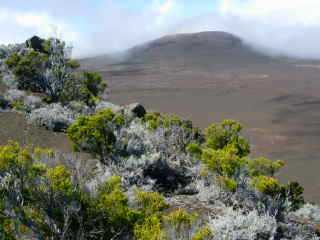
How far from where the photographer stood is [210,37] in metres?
122

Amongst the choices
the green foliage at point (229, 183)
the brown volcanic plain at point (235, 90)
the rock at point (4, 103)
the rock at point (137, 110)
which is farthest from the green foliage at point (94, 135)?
the brown volcanic plain at point (235, 90)

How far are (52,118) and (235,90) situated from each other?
152ft

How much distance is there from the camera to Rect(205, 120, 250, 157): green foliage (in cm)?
1322

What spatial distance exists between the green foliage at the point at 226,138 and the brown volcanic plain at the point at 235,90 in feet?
23.4

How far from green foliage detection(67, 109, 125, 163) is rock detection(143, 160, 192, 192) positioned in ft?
3.44

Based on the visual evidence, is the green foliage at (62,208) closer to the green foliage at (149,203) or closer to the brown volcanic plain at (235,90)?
the green foliage at (149,203)

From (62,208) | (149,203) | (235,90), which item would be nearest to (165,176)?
(149,203)

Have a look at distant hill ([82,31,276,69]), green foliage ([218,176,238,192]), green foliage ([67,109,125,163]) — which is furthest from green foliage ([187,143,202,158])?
distant hill ([82,31,276,69])

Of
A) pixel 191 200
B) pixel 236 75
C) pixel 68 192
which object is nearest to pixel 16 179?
pixel 68 192

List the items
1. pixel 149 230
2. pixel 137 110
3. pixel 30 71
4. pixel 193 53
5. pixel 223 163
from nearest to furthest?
pixel 149 230
pixel 223 163
pixel 137 110
pixel 30 71
pixel 193 53

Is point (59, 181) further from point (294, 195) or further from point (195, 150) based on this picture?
point (195, 150)

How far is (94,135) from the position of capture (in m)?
11.3

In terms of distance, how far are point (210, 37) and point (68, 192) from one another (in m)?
118

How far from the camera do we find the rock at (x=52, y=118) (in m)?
14.9
